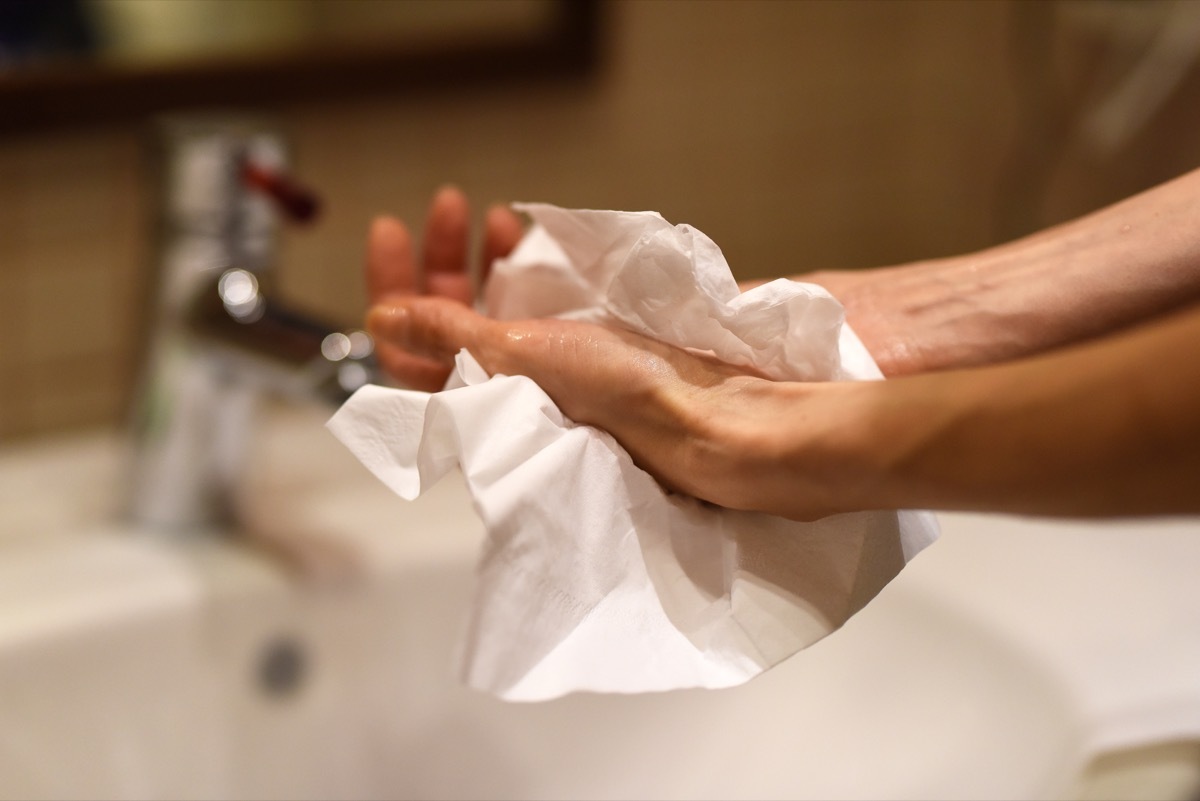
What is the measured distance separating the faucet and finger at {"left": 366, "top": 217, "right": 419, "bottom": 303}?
1.2 inches

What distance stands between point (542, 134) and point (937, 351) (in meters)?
0.40

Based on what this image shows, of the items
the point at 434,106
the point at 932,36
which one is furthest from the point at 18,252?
the point at 932,36

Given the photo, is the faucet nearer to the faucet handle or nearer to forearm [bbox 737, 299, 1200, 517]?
the faucet handle

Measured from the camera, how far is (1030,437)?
26 centimetres

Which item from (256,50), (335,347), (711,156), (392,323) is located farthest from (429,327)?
(711,156)

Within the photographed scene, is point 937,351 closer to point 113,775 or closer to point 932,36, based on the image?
point 113,775

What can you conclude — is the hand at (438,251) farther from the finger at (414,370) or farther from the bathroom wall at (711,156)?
the bathroom wall at (711,156)

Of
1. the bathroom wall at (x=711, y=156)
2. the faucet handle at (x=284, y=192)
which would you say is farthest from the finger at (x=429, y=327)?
the bathroom wall at (x=711, y=156)

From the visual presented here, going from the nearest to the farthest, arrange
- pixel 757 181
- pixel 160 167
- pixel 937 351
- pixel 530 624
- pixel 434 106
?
1. pixel 530 624
2. pixel 937 351
3. pixel 160 167
4. pixel 434 106
5. pixel 757 181

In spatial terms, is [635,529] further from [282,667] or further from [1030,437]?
[282,667]

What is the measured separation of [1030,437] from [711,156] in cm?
59

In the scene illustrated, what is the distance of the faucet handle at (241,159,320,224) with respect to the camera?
0.49 metres

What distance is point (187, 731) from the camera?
0.51 m

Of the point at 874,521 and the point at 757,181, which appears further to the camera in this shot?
the point at 757,181
